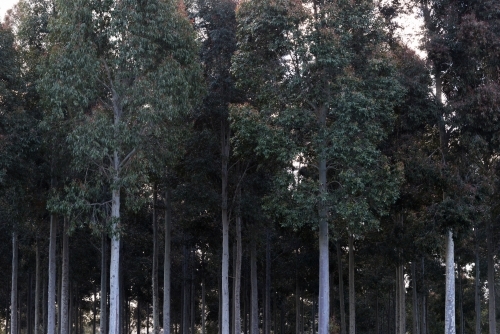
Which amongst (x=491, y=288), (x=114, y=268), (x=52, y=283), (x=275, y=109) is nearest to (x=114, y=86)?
(x=275, y=109)

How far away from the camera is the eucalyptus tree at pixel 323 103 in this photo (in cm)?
2106

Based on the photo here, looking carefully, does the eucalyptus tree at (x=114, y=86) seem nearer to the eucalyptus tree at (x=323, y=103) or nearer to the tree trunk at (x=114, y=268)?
the tree trunk at (x=114, y=268)

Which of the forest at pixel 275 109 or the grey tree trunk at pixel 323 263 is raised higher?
the forest at pixel 275 109

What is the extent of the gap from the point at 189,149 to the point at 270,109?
541 cm

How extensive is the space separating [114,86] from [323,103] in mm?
6687

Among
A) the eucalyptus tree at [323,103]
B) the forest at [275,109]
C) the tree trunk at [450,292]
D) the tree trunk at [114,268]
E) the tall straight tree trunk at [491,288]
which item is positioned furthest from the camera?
the tall straight tree trunk at [491,288]

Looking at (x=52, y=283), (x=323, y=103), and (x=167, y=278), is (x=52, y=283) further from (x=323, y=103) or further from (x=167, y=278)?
(x=323, y=103)

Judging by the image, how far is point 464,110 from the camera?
22.4 meters

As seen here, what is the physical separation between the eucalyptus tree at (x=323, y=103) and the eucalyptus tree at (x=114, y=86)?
2.64 meters

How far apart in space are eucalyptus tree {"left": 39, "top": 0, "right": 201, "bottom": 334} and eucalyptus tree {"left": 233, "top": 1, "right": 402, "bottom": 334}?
2.64 metres

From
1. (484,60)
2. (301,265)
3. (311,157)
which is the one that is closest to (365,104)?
(311,157)

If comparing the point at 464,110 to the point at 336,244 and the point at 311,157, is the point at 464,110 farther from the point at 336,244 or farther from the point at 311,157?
the point at 336,244

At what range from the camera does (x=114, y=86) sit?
21312mm

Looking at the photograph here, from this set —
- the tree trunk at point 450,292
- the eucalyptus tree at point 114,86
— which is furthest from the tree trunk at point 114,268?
the tree trunk at point 450,292
